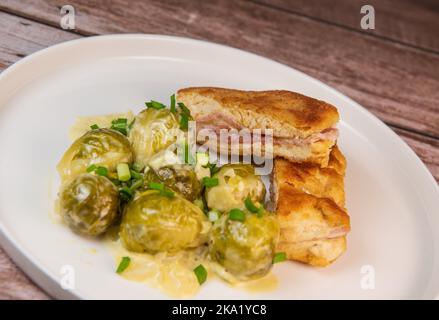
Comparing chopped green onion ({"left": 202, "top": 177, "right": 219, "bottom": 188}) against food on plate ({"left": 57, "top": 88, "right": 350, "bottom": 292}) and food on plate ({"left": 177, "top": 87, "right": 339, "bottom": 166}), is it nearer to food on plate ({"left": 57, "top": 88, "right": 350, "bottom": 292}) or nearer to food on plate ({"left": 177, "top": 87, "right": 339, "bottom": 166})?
food on plate ({"left": 57, "top": 88, "right": 350, "bottom": 292})

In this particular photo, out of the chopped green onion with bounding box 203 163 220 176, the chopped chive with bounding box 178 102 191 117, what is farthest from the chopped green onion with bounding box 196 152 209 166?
the chopped chive with bounding box 178 102 191 117

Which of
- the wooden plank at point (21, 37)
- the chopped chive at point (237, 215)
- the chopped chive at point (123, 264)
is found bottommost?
the chopped chive at point (123, 264)

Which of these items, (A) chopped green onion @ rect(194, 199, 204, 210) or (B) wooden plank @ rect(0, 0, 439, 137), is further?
(B) wooden plank @ rect(0, 0, 439, 137)

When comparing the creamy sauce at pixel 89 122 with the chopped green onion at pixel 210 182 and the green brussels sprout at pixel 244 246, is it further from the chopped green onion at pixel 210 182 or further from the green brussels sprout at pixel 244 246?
the green brussels sprout at pixel 244 246

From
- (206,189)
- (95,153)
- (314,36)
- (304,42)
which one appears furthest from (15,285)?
(314,36)

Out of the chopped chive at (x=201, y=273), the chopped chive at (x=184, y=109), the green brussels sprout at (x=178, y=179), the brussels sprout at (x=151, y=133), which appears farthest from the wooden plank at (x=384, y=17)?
the chopped chive at (x=201, y=273)

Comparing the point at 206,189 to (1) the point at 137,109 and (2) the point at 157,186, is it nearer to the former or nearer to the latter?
(2) the point at 157,186

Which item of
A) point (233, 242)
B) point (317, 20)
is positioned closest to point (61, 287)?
point (233, 242)
